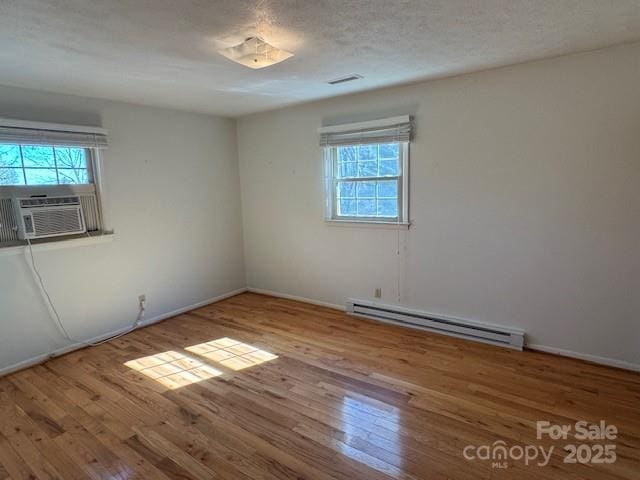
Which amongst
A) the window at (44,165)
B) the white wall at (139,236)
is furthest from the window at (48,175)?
the white wall at (139,236)

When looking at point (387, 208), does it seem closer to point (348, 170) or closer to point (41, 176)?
point (348, 170)

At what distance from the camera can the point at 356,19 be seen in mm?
1916

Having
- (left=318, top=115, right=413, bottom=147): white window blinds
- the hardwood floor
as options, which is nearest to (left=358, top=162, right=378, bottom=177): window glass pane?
(left=318, top=115, right=413, bottom=147): white window blinds

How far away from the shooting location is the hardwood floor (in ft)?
6.14

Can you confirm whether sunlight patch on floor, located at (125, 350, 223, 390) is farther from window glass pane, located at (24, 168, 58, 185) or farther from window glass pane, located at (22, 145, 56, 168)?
window glass pane, located at (22, 145, 56, 168)

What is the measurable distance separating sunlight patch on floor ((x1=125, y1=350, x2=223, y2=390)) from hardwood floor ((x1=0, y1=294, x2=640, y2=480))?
0.01m

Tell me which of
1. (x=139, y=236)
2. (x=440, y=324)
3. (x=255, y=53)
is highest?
(x=255, y=53)

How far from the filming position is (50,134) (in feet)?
9.98

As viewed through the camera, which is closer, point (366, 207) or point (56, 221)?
point (56, 221)

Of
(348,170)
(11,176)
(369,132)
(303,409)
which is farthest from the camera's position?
(348,170)

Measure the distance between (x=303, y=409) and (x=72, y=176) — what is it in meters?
2.91

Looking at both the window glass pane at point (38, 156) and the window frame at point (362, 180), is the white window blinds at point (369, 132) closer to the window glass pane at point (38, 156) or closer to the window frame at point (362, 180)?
the window frame at point (362, 180)

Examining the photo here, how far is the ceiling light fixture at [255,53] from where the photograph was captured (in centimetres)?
212

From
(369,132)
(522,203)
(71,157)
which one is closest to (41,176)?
(71,157)
